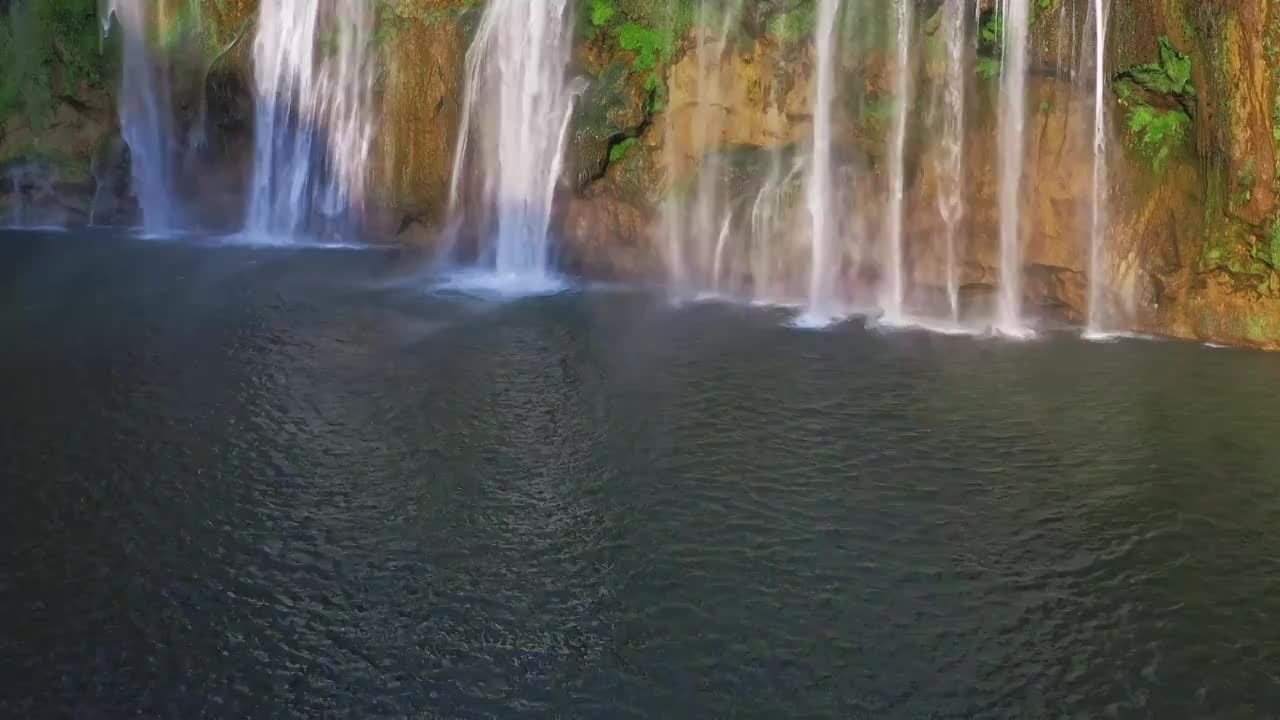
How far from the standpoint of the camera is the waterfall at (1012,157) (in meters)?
19.2

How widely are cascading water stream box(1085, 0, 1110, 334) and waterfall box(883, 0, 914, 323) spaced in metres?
3.02

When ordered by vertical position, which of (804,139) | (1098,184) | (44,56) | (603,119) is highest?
(44,56)

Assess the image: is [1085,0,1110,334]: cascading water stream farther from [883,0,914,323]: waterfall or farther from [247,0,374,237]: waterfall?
[247,0,374,237]: waterfall

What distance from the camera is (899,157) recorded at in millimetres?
20516

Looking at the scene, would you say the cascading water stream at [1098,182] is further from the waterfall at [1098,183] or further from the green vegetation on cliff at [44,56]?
the green vegetation on cliff at [44,56]

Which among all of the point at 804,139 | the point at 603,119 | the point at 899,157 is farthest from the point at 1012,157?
the point at 603,119

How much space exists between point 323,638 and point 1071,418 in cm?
880

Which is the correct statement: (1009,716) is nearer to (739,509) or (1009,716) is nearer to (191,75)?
(739,509)

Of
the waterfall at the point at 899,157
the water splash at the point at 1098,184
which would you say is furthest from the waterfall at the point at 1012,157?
the waterfall at the point at 899,157

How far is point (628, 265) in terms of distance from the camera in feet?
75.7

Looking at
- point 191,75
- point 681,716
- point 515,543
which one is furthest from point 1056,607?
point 191,75

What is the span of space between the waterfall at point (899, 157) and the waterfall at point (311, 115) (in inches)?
460

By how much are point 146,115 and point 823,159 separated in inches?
704

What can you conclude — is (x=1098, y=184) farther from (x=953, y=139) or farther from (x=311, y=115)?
(x=311, y=115)
